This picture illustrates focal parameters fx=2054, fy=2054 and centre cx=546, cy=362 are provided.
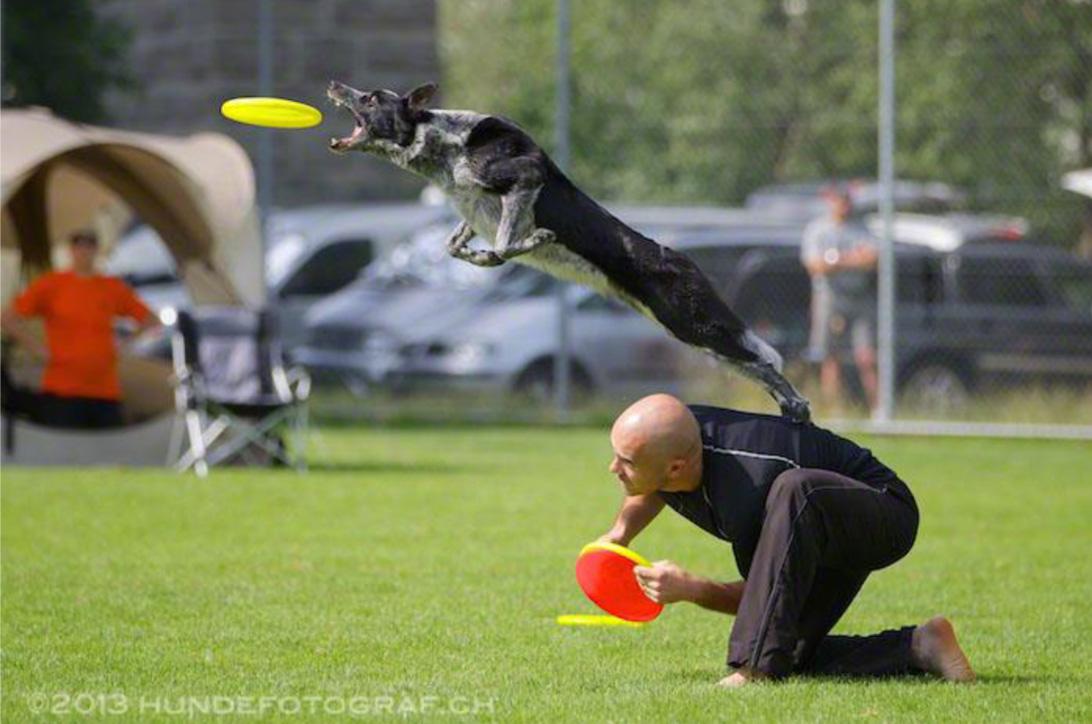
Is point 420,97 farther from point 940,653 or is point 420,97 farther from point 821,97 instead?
point 821,97

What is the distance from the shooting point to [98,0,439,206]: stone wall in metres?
20.0

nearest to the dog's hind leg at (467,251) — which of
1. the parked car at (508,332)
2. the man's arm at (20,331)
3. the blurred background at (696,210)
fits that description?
the man's arm at (20,331)

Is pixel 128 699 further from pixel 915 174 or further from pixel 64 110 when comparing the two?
pixel 64 110

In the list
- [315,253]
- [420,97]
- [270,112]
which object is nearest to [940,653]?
[420,97]

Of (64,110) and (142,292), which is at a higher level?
(64,110)

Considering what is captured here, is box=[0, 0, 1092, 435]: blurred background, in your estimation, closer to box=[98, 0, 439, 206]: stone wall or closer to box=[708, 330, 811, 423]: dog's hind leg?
box=[98, 0, 439, 206]: stone wall

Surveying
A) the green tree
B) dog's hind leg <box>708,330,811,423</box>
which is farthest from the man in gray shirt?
dog's hind leg <box>708,330,811,423</box>

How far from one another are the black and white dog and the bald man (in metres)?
0.49

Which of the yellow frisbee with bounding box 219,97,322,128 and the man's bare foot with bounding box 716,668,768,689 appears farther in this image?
the yellow frisbee with bounding box 219,97,322,128

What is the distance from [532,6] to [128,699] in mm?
19782

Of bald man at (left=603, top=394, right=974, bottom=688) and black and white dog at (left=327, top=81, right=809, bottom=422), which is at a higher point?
black and white dog at (left=327, top=81, right=809, bottom=422)

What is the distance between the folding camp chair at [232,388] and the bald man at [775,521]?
7.67m

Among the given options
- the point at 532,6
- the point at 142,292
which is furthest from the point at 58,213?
the point at 532,6

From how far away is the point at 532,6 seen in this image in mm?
24719
